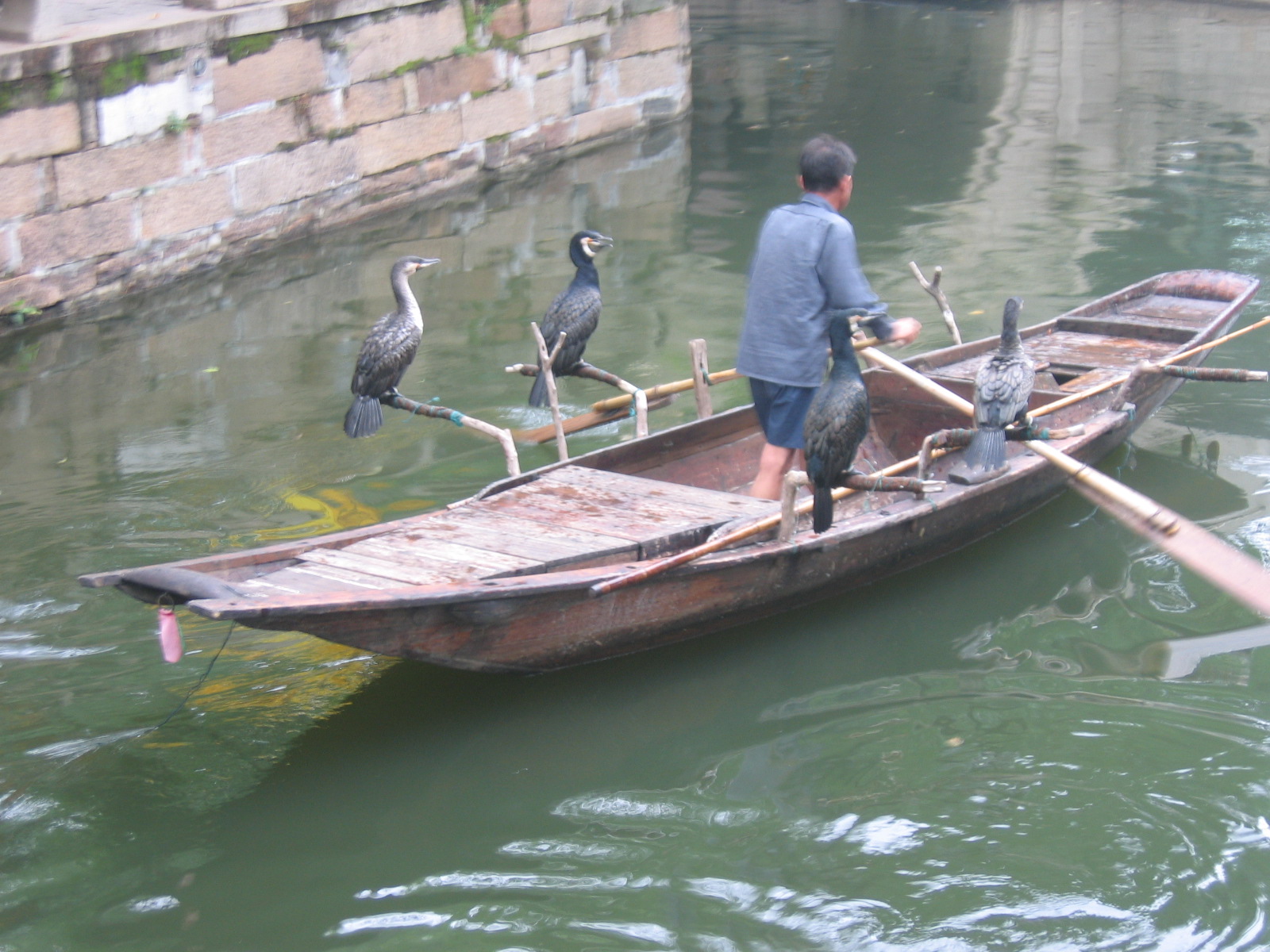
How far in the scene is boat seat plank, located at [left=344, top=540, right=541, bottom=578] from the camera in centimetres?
406

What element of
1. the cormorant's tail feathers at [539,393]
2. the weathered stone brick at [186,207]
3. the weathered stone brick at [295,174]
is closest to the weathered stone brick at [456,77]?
the weathered stone brick at [295,174]

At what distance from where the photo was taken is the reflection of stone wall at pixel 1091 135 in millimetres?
9938

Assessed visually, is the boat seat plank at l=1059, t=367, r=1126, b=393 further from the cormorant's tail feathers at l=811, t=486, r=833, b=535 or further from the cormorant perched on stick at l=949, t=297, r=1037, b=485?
the cormorant's tail feathers at l=811, t=486, r=833, b=535

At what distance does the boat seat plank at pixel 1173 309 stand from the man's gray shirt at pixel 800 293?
3.12m

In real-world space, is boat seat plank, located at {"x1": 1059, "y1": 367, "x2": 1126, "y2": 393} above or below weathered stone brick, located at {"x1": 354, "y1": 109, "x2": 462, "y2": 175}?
below

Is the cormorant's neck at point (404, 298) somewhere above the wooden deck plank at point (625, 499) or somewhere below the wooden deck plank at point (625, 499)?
above

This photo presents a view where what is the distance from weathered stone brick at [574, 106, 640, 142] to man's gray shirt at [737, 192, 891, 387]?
919 cm

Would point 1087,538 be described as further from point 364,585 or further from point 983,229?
point 983,229

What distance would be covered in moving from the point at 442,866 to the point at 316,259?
748cm

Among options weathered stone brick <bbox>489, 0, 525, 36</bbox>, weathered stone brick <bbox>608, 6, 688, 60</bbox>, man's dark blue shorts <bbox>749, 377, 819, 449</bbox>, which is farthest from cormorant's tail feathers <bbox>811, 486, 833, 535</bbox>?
weathered stone brick <bbox>608, 6, 688, 60</bbox>

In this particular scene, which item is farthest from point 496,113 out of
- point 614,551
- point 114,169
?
point 614,551

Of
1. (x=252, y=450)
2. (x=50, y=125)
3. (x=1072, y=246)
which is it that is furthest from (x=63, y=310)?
(x=1072, y=246)

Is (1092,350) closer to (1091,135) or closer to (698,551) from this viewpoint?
(698,551)

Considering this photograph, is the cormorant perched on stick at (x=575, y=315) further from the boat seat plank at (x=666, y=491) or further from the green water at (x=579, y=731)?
the boat seat plank at (x=666, y=491)
